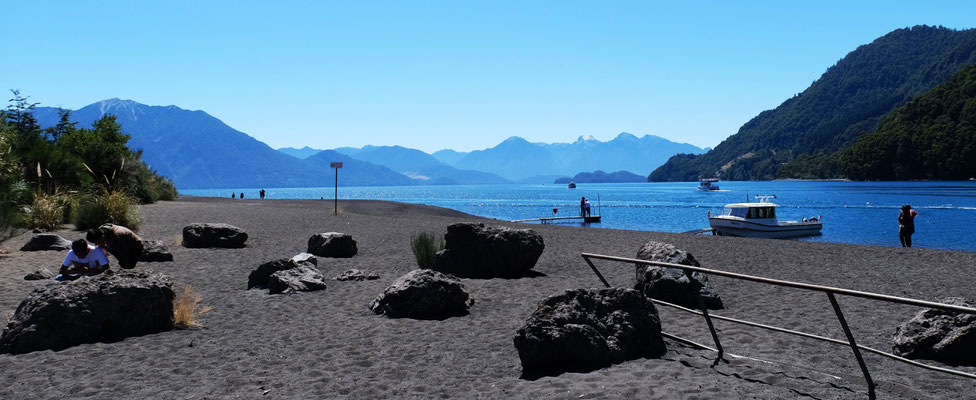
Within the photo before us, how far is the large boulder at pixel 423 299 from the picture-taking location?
9.46 meters

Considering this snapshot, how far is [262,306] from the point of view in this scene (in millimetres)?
10102

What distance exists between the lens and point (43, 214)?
64.1 feet

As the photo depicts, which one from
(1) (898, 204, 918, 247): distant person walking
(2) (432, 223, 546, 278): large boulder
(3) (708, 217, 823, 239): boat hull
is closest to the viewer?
(2) (432, 223, 546, 278): large boulder

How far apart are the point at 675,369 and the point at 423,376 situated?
2565mm

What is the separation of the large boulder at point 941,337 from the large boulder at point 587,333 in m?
2.73

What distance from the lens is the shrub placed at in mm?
19359

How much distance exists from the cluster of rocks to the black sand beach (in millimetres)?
249

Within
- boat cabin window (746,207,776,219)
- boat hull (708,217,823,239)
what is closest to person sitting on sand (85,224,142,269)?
boat hull (708,217,823,239)

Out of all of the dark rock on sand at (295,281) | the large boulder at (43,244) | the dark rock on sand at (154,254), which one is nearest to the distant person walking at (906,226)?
the dark rock on sand at (295,281)

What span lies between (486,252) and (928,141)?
15480 cm

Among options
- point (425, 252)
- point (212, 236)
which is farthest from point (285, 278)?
point (212, 236)

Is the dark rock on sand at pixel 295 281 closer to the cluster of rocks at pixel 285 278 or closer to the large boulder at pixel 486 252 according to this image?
the cluster of rocks at pixel 285 278

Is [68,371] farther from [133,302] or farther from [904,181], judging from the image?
[904,181]

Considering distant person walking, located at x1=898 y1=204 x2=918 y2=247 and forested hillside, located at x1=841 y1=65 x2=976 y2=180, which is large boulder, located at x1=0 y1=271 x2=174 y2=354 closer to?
distant person walking, located at x1=898 y1=204 x2=918 y2=247
